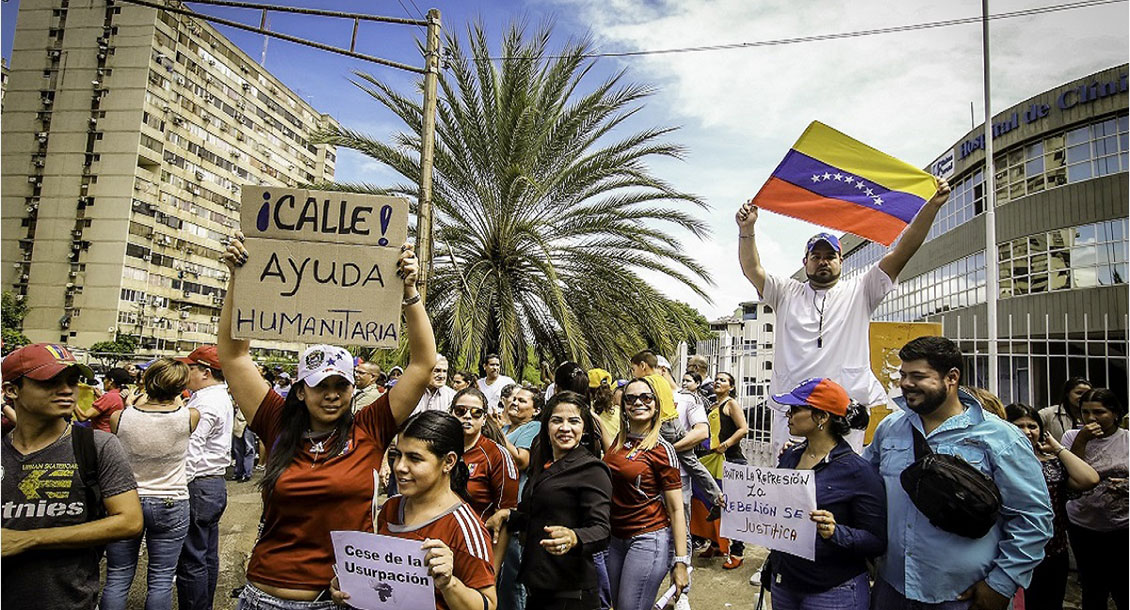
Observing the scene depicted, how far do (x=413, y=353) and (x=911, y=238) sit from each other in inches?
109

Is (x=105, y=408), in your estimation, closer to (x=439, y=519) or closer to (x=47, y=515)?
(x=47, y=515)

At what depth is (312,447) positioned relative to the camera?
8.82 feet

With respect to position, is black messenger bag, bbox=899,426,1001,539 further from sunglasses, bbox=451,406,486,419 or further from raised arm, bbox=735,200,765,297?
sunglasses, bbox=451,406,486,419

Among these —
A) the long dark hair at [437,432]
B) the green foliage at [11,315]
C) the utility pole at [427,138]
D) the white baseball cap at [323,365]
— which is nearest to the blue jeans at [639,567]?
the long dark hair at [437,432]

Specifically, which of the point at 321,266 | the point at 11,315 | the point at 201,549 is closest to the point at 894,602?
the point at 321,266

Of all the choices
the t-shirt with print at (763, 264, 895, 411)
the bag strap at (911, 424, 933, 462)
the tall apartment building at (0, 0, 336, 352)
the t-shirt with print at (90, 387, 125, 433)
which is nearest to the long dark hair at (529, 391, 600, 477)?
the t-shirt with print at (763, 264, 895, 411)

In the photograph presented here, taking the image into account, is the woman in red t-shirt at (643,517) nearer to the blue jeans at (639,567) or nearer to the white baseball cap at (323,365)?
the blue jeans at (639,567)

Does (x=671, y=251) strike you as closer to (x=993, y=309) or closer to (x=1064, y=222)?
(x=993, y=309)

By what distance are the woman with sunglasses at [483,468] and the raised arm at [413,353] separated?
1262 millimetres

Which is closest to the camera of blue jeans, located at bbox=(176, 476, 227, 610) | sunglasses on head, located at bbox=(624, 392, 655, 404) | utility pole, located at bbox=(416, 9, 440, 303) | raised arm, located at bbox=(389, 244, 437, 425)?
raised arm, located at bbox=(389, 244, 437, 425)

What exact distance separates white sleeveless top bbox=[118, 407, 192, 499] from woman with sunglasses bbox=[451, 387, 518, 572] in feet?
5.96

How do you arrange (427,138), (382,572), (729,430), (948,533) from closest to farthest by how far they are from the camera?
(382,572) < (948,533) < (729,430) < (427,138)

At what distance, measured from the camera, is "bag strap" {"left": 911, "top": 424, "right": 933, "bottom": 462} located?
9.62 feet

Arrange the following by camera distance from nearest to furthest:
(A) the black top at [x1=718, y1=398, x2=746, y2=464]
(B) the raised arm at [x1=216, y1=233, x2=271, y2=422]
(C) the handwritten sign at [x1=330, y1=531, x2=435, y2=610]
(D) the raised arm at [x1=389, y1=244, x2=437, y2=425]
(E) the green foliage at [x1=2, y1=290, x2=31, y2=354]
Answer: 1. (C) the handwritten sign at [x1=330, y1=531, x2=435, y2=610]
2. (D) the raised arm at [x1=389, y1=244, x2=437, y2=425]
3. (B) the raised arm at [x1=216, y1=233, x2=271, y2=422]
4. (A) the black top at [x1=718, y1=398, x2=746, y2=464]
5. (E) the green foliage at [x1=2, y1=290, x2=31, y2=354]
